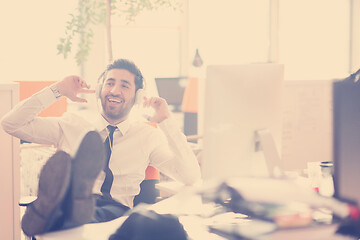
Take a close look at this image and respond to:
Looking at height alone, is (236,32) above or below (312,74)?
above

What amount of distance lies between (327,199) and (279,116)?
59cm

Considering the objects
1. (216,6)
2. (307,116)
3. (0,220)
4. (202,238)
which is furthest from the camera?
(216,6)

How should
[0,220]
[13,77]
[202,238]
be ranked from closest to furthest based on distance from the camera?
[202,238]
[0,220]
[13,77]

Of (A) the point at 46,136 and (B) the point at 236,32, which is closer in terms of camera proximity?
(A) the point at 46,136

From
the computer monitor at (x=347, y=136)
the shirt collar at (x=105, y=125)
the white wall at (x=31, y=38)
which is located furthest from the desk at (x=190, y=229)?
the white wall at (x=31, y=38)

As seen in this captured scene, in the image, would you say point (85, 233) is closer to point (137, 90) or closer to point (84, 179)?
point (84, 179)

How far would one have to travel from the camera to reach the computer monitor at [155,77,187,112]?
4.87 meters

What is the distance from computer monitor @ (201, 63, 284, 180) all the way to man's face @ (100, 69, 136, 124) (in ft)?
2.29

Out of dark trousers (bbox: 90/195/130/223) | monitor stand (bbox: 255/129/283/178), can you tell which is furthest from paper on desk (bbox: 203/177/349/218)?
dark trousers (bbox: 90/195/130/223)

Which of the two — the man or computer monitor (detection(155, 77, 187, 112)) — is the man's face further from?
computer monitor (detection(155, 77, 187, 112))

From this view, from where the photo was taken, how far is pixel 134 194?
2061 millimetres

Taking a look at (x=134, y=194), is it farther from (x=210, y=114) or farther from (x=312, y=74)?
(x=312, y=74)

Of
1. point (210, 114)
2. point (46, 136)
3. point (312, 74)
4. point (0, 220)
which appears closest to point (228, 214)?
point (210, 114)

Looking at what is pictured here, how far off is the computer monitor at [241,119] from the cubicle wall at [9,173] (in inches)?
47.6
